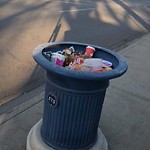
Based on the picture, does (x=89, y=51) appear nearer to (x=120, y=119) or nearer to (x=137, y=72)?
(x=120, y=119)

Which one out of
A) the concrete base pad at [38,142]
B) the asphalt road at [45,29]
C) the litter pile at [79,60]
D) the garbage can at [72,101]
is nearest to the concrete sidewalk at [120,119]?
the concrete base pad at [38,142]

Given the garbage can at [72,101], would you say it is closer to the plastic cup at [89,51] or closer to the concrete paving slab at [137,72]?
the plastic cup at [89,51]

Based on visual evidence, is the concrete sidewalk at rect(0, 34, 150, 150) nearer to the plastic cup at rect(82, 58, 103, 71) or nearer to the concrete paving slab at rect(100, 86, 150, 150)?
the concrete paving slab at rect(100, 86, 150, 150)

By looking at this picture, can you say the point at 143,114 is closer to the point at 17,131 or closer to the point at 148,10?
the point at 17,131

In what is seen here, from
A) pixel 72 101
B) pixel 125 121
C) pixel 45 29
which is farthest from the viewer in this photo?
pixel 45 29

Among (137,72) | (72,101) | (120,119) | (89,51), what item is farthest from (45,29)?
(72,101)

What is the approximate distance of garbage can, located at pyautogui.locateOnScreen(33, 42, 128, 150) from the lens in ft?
9.02

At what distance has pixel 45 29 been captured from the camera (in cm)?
832

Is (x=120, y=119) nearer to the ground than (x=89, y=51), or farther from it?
nearer to the ground

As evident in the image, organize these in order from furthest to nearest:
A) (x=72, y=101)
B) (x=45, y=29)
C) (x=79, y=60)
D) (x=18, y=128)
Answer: (x=45, y=29) < (x=18, y=128) < (x=79, y=60) < (x=72, y=101)

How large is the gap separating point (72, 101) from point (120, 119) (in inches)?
60.1

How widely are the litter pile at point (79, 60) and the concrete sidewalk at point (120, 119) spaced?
1.11 metres

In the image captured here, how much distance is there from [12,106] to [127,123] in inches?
64.9

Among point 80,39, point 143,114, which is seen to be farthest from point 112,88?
point 80,39
